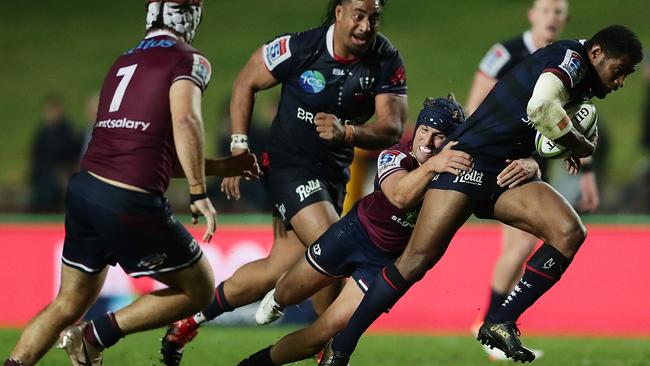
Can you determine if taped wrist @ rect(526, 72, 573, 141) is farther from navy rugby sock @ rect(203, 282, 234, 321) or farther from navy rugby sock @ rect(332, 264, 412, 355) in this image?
navy rugby sock @ rect(203, 282, 234, 321)

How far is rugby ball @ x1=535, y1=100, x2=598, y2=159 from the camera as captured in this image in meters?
6.73

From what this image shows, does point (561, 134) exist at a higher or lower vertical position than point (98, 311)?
higher

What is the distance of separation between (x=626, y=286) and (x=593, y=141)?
174 inches

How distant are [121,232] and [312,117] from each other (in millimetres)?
2077

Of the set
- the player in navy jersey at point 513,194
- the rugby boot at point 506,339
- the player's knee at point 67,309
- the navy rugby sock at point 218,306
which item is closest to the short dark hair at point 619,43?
the player in navy jersey at point 513,194

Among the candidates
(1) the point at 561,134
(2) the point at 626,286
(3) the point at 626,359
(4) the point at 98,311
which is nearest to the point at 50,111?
(4) the point at 98,311

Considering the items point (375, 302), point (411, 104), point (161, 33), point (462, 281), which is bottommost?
point (462, 281)

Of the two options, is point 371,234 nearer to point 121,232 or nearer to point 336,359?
point 336,359

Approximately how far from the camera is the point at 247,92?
8117 mm

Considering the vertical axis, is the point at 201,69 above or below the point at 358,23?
below

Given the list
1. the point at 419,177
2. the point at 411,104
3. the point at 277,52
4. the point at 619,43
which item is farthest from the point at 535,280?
the point at 411,104

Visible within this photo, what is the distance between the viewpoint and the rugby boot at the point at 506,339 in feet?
21.6

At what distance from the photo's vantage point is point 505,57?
9.32m

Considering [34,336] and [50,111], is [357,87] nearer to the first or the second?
[34,336]
